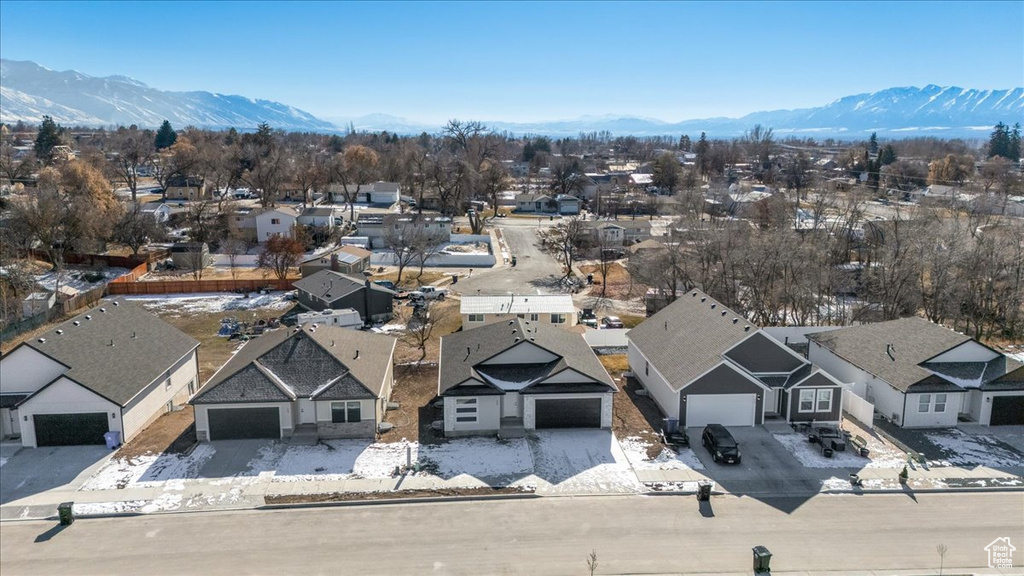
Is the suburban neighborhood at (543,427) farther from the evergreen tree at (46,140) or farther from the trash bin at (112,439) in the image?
the evergreen tree at (46,140)

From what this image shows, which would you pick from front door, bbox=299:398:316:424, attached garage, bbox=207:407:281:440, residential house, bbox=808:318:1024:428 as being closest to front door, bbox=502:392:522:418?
front door, bbox=299:398:316:424

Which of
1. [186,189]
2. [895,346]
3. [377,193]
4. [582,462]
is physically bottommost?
[582,462]

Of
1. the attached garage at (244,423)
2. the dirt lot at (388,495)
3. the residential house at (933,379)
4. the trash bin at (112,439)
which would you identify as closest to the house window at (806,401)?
the residential house at (933,379)

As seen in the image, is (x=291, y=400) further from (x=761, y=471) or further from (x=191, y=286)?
(x=191, y=286)

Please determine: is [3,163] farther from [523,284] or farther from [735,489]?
[735,489]

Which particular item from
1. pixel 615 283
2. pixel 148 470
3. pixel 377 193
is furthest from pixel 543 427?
pixel 377 193

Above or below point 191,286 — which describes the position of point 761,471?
below

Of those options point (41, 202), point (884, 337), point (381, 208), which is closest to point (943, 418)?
point (884, 337)
